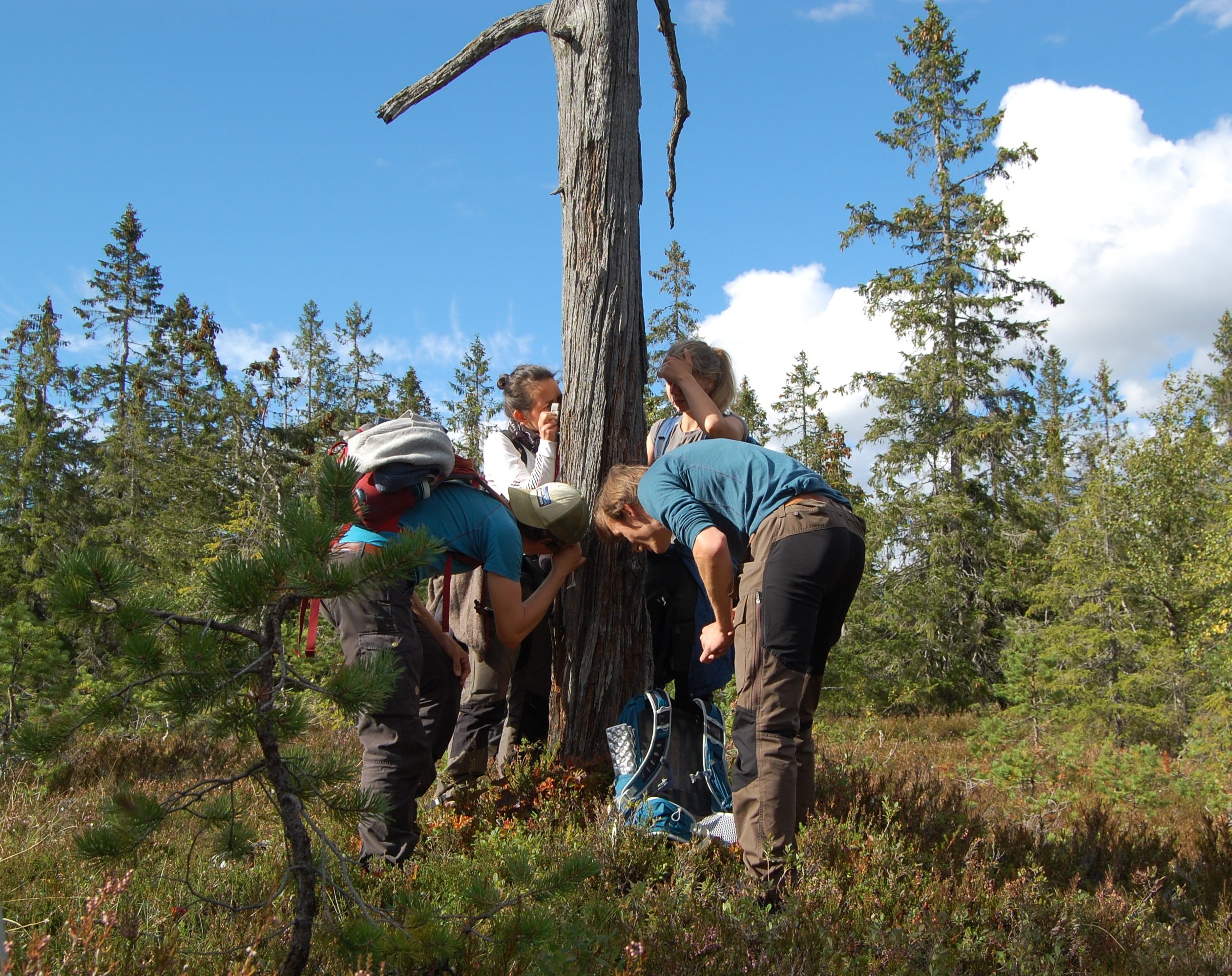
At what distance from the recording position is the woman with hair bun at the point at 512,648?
4316 millimetres

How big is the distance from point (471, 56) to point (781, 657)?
4.16 m

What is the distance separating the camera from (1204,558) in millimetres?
12562

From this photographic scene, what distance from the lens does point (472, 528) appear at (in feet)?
11.2

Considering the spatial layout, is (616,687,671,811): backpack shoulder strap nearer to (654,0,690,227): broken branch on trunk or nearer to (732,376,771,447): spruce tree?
(654,0,690,227): broken branch on trunk

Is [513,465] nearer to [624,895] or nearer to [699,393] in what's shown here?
[699,393]

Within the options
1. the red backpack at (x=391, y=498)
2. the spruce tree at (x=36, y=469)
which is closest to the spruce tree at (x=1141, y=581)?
the red backpack at (x=391, y=498)

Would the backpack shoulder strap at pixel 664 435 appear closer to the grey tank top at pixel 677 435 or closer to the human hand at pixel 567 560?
the grey tank top at pixel 677 435

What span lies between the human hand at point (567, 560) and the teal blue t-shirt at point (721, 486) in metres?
0.50

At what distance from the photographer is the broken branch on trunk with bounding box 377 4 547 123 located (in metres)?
5.20

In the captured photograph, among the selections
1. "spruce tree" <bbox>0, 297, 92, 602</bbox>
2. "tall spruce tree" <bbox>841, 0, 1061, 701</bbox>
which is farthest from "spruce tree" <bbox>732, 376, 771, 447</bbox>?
"spruce tree" <bbox>0, 297, 92, 602</bbox>

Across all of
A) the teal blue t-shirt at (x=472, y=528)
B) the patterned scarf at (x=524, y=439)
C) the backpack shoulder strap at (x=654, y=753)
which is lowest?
the backpack shoulder strap at (x=654, y=753)

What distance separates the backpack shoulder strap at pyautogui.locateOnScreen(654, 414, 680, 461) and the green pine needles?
2.66 meters

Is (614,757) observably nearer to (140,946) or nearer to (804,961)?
(804,961)

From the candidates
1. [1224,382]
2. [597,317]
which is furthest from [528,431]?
[1224,382]
